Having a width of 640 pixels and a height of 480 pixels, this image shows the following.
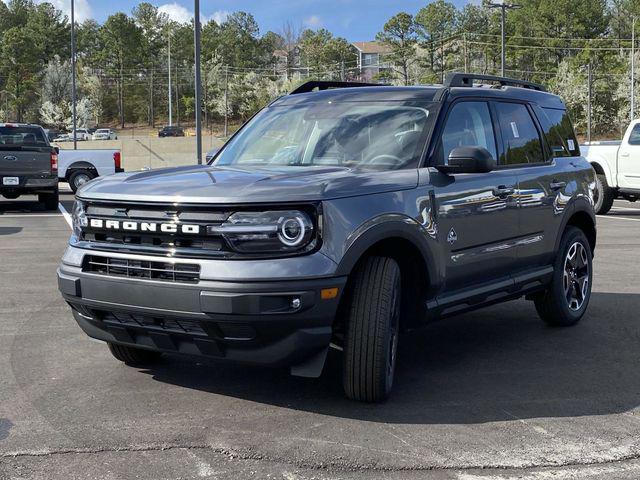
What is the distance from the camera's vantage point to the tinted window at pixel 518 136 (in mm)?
6179

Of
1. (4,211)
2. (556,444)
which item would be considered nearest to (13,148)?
(4,211)

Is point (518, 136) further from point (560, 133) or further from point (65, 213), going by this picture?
point (65, 213)

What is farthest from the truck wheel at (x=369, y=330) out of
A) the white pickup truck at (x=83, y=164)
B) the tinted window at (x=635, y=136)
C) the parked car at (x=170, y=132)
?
the parked car at (x=170, y=132)

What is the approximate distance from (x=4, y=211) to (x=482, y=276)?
15497 mm

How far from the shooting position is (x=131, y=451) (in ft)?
13.1

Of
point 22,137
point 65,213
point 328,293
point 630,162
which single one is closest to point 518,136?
point 328,293

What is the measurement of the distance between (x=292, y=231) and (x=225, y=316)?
543 millimetres

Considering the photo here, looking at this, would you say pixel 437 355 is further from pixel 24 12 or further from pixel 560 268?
pixel 24 12

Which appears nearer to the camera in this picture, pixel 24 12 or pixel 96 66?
pixel 96 66

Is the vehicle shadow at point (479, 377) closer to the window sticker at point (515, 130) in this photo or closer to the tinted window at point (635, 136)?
the window sticker at point (515, 130)

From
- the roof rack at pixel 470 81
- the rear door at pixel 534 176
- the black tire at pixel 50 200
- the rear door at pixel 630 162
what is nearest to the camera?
the roof rack at pixel 470 81

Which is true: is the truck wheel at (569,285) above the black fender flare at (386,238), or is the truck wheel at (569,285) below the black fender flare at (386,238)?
below

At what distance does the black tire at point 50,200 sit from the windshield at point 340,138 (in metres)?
13.9

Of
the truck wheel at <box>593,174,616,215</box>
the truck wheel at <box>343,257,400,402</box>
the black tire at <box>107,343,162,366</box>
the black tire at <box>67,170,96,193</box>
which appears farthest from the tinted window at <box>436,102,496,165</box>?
the black tire at <box>67,170,96,193</box>
